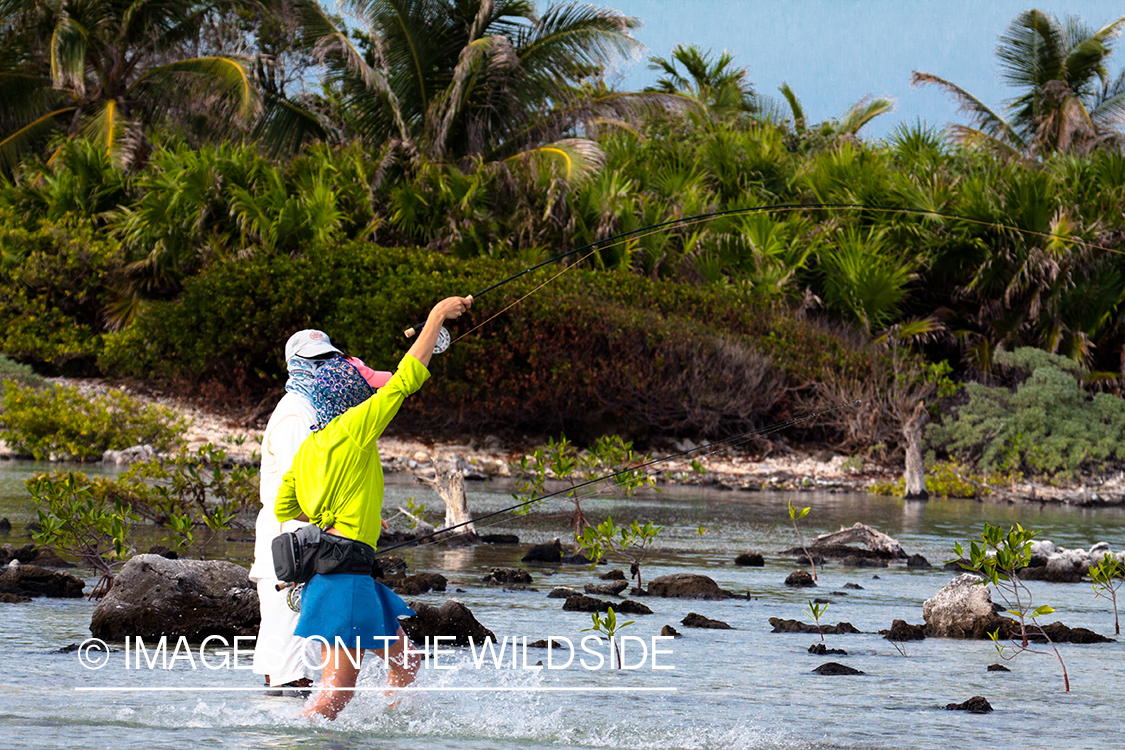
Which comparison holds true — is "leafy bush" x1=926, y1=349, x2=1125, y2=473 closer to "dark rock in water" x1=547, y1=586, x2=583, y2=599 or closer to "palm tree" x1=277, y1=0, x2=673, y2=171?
"palm tree" x1=277, y1=0, x2=673, y2=171

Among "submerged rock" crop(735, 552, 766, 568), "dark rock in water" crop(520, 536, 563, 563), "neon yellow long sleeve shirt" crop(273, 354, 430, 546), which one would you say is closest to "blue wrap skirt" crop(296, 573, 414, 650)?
"neon yellow long sleeve shirt" crop(273, 354, 430, 546)

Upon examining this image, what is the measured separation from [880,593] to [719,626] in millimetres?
2158

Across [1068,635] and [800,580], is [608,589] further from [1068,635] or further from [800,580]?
[1068,635]

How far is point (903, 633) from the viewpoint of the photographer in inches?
258

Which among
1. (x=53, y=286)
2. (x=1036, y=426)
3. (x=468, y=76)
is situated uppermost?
(x=468, y=76)

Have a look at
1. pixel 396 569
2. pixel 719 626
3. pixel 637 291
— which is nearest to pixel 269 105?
pixel 637 291

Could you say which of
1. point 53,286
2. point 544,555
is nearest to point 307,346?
point 544,555

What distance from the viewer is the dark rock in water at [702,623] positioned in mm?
6684

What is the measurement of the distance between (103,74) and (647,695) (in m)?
25.6

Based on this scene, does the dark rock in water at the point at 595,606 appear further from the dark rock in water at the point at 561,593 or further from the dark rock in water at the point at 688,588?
the dark rock in water at the point at 688,588

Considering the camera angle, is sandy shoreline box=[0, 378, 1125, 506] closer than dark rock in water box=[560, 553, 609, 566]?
No

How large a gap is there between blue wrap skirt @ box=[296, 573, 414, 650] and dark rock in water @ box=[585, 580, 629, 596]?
12.2 ft

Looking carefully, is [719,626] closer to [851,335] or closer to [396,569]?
[396,569]

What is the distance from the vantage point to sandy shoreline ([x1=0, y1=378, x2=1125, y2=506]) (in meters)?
17.8
